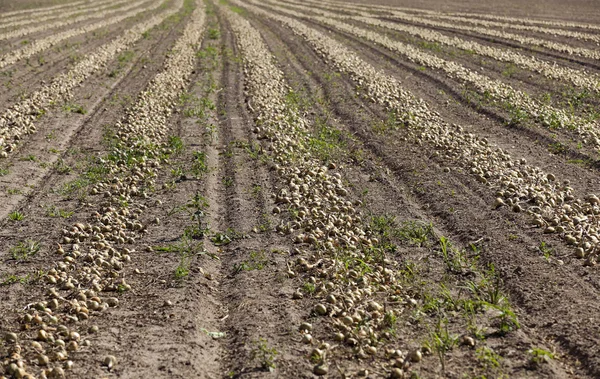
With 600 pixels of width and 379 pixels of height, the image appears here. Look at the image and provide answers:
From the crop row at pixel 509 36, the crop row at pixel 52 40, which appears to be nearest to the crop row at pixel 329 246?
the crop row at pixel 52 40

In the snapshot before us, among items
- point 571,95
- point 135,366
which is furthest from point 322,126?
point 135,366

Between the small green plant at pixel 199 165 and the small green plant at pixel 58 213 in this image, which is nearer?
the small green plant at pixel 58 213

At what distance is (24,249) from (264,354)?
13.5 ft

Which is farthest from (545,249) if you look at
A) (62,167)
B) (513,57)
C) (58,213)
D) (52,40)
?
(52,40)

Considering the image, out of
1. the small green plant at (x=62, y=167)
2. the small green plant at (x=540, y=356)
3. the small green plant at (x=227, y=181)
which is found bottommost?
the small green plant at (x=540, y=356)

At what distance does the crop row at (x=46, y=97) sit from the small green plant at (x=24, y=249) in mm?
4277

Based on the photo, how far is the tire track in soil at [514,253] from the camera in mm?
6250

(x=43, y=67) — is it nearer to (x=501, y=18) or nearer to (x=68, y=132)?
(x=68, y=132)

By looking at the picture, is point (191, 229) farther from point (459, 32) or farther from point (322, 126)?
point (459, 32)

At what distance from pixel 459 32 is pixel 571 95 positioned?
15441mm

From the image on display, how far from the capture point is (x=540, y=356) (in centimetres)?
579

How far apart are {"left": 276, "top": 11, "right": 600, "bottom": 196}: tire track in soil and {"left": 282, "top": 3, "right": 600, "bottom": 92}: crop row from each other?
3.60 meters

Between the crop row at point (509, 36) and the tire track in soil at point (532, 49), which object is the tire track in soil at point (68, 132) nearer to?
the tire track in soil at point (532, 49)

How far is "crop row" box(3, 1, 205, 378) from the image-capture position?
5969 millimetres
